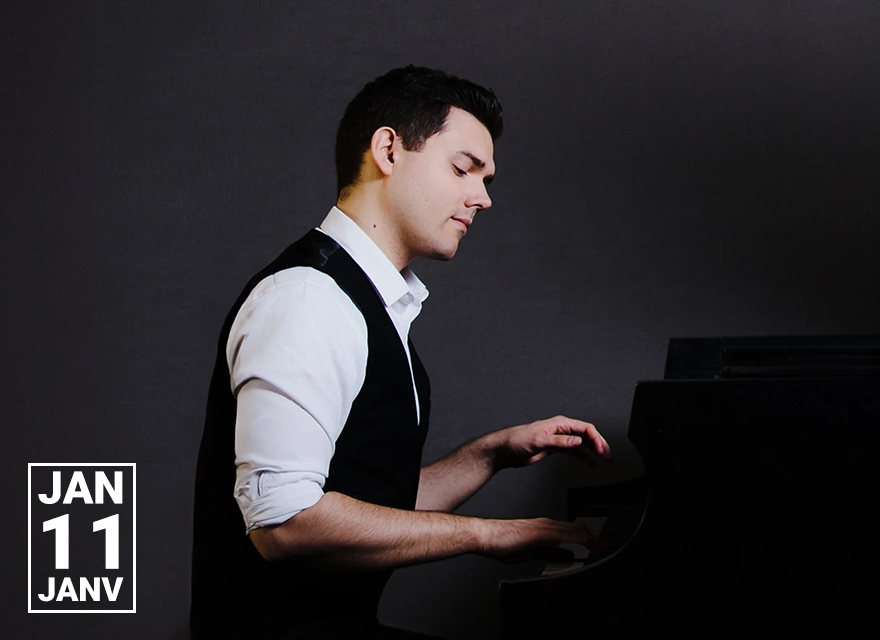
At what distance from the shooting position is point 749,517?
Answer: 1.17m

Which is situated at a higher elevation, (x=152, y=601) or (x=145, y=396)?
(x=145, y=396)

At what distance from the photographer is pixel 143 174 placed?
2688 millimetres

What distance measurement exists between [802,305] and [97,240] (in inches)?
71.0

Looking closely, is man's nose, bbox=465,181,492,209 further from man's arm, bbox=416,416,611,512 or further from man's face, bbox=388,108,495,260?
man's arm, bbox=416,416,611,512

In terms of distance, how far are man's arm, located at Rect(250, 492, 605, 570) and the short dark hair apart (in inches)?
22.9

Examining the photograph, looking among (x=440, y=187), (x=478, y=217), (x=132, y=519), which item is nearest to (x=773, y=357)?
(x=440, y=187)

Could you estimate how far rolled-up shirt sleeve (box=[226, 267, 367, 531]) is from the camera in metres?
1.24

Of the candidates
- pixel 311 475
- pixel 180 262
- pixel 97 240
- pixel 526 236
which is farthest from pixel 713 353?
pixel 97 240

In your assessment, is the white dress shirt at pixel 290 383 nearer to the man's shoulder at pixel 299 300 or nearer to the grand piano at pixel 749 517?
the man's shoulder at pixel 299 300

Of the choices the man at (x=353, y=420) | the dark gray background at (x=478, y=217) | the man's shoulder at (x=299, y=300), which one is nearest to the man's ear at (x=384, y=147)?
the man at (x=353, y=420)

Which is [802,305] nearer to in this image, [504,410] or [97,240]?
[504,410]

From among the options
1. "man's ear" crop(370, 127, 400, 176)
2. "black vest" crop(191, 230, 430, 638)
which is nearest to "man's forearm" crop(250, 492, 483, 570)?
"black vest" crop(191, 230, 430, 638)

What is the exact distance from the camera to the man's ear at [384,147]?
160 cm

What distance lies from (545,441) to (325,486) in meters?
0.40
